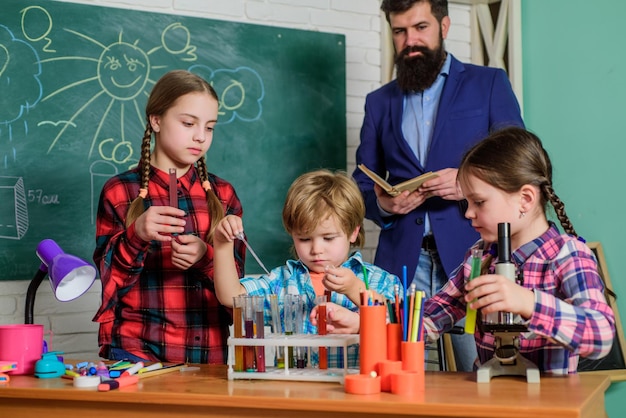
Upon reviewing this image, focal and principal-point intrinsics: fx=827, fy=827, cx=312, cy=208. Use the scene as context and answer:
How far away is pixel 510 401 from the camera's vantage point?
144cm

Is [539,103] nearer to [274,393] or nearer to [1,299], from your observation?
[1,299]

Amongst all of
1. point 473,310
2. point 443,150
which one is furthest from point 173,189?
point 443,150

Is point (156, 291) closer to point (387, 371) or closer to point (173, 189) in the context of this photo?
point (173, 189)

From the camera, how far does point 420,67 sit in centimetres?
341

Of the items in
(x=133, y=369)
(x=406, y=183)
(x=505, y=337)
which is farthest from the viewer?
(x=406, y=183)

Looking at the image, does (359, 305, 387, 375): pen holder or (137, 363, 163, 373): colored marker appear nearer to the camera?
(359, 305, 387, 375): pen holder

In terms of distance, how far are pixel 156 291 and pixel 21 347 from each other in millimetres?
579

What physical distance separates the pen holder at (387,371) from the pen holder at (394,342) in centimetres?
6

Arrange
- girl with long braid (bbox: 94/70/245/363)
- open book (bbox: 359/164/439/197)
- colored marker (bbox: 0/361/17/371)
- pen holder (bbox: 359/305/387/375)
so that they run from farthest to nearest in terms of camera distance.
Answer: open book (bbox: 359/164/439/197)
girl with long braid (bbox: 94/70/245/363)
colored marker (bbox: 0/361/17/371)
pen holder (bbox: 359/305/387/375)

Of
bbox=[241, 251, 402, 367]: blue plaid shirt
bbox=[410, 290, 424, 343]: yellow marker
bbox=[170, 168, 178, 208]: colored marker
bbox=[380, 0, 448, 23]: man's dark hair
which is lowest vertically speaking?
bbox=[410, 290, 424, 343]: yellow marker

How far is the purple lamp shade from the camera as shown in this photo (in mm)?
2133

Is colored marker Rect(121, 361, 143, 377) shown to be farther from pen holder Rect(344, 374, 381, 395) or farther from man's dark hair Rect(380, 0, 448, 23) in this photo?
man's dark hair Rect(380, 0, 448, 23)

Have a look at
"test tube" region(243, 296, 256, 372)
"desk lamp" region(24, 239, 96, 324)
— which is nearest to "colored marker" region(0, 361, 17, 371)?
"desk lamp" region(24, 239, 96, 324)

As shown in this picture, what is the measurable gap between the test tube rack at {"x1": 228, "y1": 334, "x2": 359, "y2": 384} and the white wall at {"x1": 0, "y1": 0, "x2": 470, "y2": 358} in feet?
6.47
